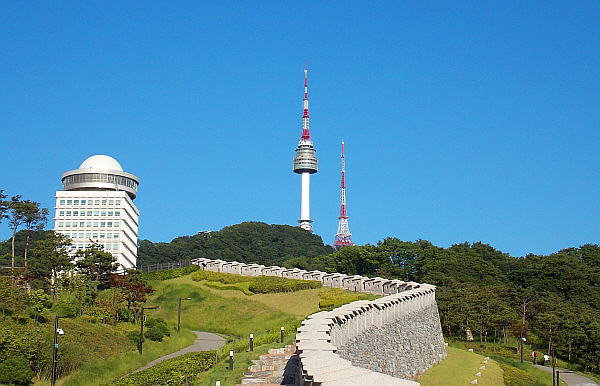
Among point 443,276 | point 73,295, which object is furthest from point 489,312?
point 73,295

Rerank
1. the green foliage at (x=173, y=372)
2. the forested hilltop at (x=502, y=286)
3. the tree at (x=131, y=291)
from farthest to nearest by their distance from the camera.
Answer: the forested hilltop at (x=502, y=286), the tree at (x=131, y=291), the green foliage at (x=173, y=372)

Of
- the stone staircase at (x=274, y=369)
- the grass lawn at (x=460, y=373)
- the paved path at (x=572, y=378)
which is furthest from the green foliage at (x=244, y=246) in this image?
the stone staircase at (x=274, y=369)

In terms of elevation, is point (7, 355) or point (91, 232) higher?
point (91, 232)

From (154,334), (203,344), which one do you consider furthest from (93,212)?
(203,344)

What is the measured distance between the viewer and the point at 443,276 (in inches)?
2827

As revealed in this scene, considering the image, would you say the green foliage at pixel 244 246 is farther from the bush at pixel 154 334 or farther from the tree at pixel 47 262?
the bush at pixel 154 334

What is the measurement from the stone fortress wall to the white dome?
43.5 metres

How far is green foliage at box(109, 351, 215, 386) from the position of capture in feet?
85.1

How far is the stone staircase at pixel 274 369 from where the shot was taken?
22.2m

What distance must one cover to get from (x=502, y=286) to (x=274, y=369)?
4802 centimetres

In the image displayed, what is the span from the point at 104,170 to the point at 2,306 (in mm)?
53069

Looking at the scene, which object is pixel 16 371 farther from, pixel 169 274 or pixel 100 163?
pixel 100 163

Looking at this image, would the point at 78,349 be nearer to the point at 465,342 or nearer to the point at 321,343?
the point at 321,343

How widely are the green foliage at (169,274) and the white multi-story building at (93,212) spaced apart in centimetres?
1892
